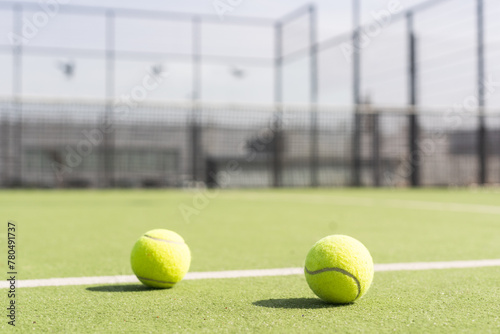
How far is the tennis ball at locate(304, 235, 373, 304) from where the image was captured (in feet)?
9.34

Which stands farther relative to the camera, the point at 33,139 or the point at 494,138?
the point at 494,138

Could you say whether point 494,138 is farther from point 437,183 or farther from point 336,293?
point 336,293

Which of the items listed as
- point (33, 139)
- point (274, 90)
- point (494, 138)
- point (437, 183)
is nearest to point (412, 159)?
point (437, 183)

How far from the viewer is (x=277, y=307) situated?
2.87m

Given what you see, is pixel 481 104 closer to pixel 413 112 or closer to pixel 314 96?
pixel 413 112

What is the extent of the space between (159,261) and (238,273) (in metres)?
0.77

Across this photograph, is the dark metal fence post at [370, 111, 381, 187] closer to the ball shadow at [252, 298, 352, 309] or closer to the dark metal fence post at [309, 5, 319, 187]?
the dark metal fence post at [309, 5, 319, 187]

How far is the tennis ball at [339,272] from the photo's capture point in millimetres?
2846

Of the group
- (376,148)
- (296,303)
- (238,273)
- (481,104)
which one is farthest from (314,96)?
(296,303)

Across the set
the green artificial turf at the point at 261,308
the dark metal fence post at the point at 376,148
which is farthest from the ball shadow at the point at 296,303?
the dark metal fence post at the point at 376,148

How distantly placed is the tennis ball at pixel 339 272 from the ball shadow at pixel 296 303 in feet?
0.15

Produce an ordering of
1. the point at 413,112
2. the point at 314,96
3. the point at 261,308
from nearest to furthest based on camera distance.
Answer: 1. the point at 261,308
2. the point at 413,112
3. the point at 314,96

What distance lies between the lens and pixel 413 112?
20.5 metres

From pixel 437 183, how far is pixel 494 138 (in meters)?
2.71
